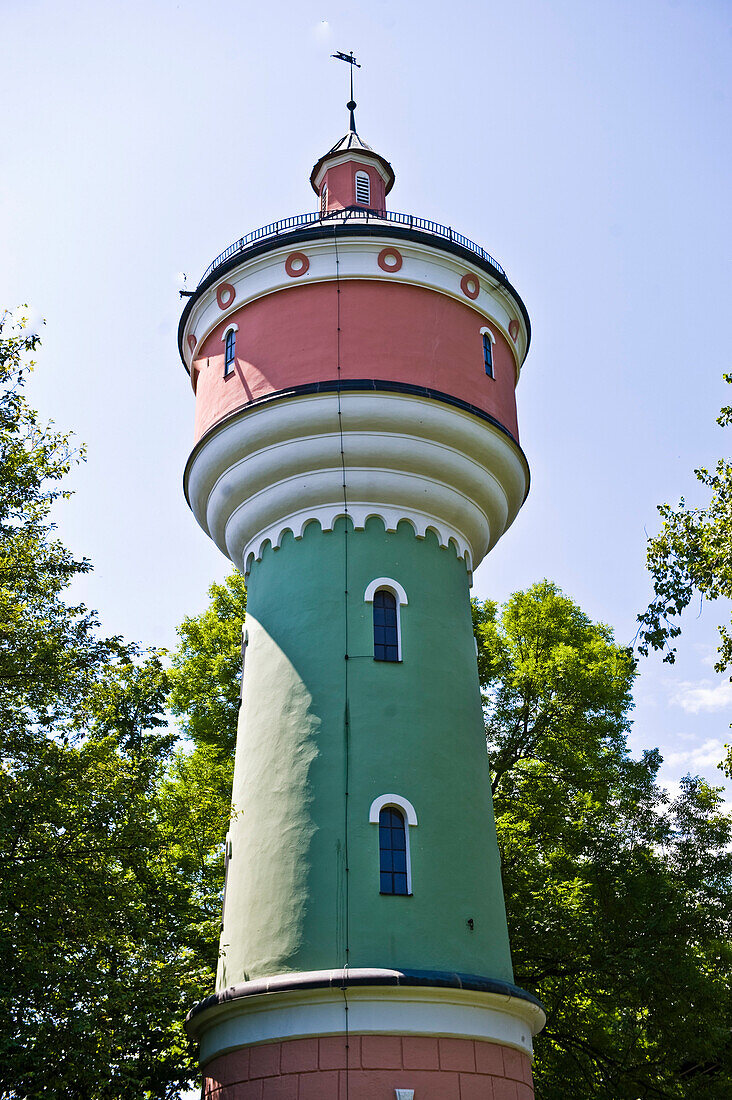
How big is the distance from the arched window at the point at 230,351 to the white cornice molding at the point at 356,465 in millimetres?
1290

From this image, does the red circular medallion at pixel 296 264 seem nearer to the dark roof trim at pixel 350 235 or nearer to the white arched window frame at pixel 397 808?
the dark roof trim at pixel 350 235

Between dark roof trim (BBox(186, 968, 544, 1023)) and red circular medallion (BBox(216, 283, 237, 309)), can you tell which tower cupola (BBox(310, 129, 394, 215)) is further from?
dark roof trim (BBox(186, 968, 544, 1023))

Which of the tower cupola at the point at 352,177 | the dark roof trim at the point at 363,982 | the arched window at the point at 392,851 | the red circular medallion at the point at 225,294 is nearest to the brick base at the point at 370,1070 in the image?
the dark roof trim at the point at 363,982

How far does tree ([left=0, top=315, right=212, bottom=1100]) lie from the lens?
35.9 feet

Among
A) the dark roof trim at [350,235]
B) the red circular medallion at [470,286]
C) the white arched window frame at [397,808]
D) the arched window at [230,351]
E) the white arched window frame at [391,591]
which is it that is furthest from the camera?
the red circular medallion at [470,286]

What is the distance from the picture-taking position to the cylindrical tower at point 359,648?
40.3 ft

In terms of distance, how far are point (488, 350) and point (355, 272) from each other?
260 centimetres

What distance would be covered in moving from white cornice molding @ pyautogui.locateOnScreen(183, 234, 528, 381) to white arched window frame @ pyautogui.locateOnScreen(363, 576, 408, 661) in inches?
192

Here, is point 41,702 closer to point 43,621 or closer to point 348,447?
point 43,621

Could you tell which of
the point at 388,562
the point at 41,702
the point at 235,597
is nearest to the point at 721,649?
the point at 388,562

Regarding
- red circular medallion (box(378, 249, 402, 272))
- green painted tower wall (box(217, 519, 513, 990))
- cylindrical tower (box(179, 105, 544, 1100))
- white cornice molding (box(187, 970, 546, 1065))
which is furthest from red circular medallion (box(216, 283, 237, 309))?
white cornice molding (box(187, 970, 546, 1065))

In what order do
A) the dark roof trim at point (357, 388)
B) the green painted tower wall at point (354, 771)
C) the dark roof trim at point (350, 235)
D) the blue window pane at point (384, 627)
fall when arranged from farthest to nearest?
the dark roof trim at point (350, 235) → the dark roof trim at point (357, 388) → the blue window pane at point (384, 627) → the green painted tower wall at point (354, 771)

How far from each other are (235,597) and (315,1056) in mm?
11973

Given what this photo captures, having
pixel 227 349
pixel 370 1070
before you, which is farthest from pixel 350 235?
pixel 370 1070
